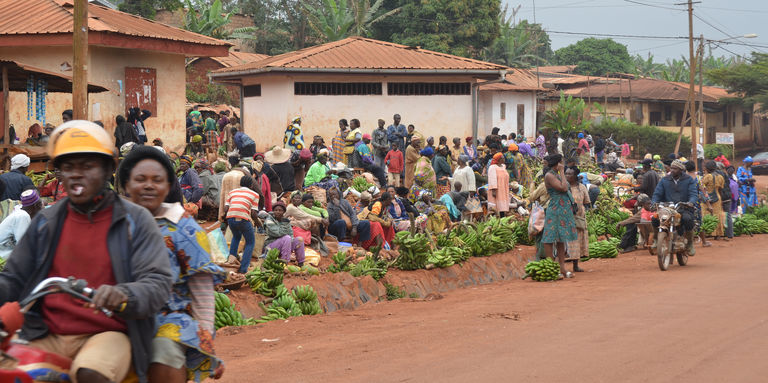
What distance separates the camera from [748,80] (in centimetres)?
5050

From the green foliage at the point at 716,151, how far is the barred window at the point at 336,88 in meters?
26.6

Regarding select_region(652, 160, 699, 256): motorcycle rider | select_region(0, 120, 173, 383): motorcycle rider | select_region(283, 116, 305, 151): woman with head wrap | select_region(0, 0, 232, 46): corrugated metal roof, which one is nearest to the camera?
select_region(0, 120, 173, 383): motorcycle rider

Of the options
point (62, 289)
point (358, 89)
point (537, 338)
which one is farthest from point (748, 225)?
point (62, 289)

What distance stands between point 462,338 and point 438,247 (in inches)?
291

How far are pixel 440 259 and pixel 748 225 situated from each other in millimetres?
11454

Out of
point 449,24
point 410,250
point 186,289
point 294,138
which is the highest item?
point 449,24

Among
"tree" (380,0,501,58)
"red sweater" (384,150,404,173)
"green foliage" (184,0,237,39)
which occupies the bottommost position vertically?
"red sweater" (384,150,404,173)

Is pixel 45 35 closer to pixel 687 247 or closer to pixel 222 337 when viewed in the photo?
pixel 222 337

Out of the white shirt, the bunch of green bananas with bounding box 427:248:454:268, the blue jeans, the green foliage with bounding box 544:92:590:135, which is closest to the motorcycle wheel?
the bunch of green bananas with bounding box 427:248:454:268

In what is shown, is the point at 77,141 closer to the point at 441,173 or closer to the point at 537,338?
the point at 537,338

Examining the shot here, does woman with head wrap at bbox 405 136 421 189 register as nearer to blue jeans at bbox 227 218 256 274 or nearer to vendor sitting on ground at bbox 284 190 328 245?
vendor sitting on ground at bbox 284 190 328 245

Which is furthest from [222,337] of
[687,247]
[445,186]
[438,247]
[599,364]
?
[445,186]

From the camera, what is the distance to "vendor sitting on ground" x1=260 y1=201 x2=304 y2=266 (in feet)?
42.7

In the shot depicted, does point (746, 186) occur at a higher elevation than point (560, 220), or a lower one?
higher
